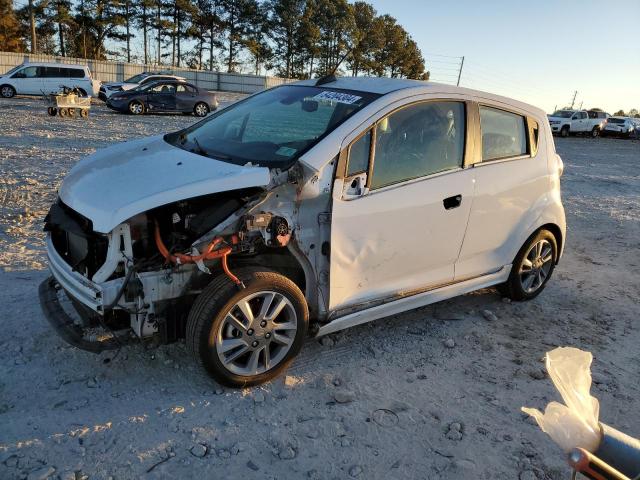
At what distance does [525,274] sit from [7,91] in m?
24.6

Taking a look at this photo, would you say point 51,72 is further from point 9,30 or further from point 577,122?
point 577,122

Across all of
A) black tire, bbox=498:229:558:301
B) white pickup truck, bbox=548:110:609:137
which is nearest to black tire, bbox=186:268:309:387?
black tire, bbox=498:229:558:301

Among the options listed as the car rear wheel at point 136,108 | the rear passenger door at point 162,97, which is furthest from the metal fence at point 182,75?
the car rear wheel at point 136,108

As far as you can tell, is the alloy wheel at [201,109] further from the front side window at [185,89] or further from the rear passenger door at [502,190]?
the rear passenger door at [502,190]

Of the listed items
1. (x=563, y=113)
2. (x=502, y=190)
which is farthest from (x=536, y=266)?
(x=563, y=113)

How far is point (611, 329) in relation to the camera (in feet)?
14.8

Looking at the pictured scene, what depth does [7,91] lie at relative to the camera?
75.2ft

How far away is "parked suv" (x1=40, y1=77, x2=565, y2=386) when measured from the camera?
119 inches

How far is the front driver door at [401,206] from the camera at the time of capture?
3367 millimetres

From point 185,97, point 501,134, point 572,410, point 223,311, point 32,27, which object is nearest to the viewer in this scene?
point 572,410

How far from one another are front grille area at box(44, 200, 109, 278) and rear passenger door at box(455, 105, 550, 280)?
2.56m

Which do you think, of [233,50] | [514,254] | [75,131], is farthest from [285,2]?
[514,254]

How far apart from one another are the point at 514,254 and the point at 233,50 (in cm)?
5275

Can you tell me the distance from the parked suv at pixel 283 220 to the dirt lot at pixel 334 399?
1.05 ft
